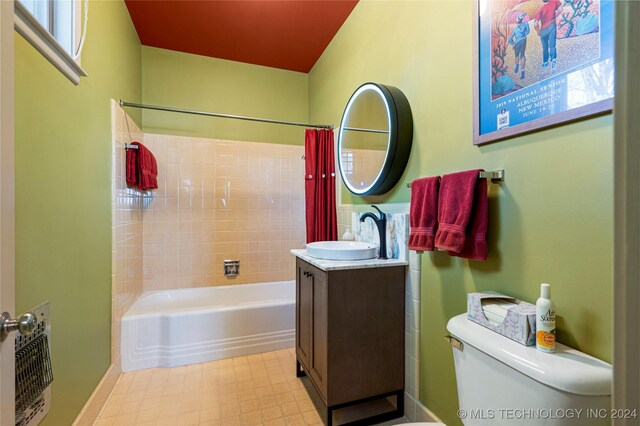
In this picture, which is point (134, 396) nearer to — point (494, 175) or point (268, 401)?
point (268, 401)

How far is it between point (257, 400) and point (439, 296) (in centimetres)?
125

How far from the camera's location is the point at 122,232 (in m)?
2.06

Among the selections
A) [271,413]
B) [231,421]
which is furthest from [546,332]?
[231,421]

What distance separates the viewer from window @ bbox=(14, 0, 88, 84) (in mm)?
1010

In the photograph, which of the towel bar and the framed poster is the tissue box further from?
the framed poster

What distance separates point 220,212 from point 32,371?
6.56ft

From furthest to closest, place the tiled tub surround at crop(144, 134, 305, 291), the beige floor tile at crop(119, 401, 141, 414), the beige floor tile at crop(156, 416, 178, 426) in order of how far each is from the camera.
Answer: the tiled tub surround at crop(144, 134, 305, 291), the beige floor tile at crop(119, 401, 141, 414), the beige floor tile at crop(156, 416, 178, 426)

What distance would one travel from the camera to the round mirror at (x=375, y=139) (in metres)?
1.58

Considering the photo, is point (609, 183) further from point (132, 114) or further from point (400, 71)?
point (132, 114)

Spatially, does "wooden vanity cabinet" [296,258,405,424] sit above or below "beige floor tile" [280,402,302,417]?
above

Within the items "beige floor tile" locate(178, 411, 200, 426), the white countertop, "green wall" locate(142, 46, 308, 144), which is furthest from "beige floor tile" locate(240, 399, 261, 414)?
"green wall" locate(142, 46, 308, 144)

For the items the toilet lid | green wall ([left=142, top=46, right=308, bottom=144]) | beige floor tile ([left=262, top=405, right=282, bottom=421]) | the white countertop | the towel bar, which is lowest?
beige floor tile ([left=262, top=405, right=282, bottom=421])

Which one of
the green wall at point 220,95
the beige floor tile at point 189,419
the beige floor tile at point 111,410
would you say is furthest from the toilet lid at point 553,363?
the green wall at point 220,95

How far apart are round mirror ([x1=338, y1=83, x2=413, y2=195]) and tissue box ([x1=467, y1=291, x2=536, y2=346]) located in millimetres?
847
